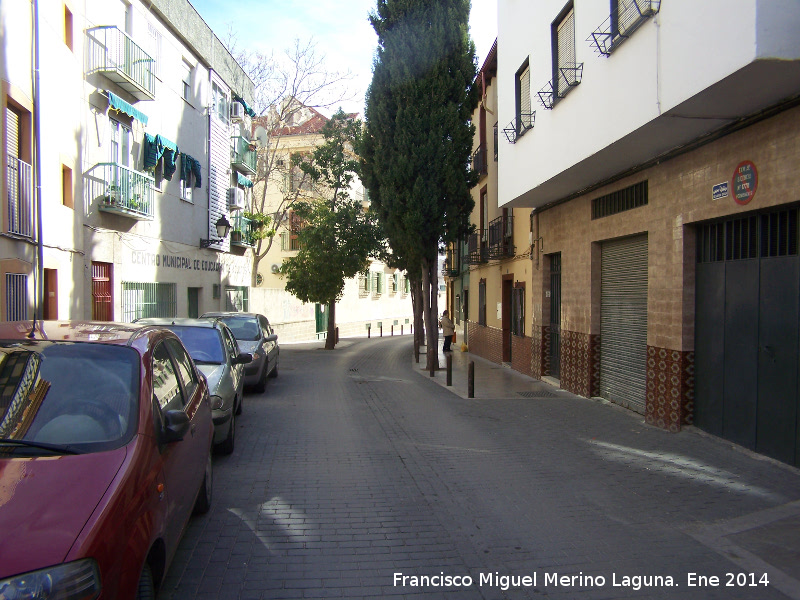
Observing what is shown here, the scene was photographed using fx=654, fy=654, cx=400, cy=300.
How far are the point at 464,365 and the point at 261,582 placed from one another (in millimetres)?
16684

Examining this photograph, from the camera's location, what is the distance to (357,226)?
1070 inches

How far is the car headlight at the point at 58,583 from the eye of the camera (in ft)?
8.20

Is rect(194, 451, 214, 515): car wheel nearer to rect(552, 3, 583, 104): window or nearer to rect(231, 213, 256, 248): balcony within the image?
rect(552, 3, 583, 104): window

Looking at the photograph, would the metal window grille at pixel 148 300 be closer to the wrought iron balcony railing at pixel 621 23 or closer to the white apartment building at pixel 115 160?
the white apartment building at pixel 115 160

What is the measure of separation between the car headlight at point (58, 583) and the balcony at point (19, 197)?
28.9 feet

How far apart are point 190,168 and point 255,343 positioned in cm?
858

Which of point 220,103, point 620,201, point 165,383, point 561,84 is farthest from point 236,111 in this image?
point 165,383

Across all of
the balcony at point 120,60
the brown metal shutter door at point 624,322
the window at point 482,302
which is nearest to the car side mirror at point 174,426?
the brown metal shutter door at point 624,322

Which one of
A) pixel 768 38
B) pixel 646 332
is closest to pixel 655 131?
pixel 768 38

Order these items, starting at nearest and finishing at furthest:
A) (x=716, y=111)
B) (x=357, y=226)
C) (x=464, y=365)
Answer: (x=716, y=111) < (x=464, y=365) < (x=357, y=226)

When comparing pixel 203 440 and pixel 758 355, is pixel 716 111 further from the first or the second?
pixel 203 440

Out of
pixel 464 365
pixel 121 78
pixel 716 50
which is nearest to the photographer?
pixel 716 50

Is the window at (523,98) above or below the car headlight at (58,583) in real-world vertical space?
above

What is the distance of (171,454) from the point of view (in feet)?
13.2
